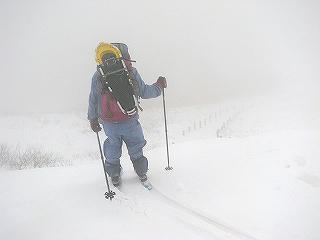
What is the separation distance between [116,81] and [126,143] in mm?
1142

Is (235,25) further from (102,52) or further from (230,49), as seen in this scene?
(102,52)

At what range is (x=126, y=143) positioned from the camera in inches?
193

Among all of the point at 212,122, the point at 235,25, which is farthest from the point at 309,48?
the point at 212,122

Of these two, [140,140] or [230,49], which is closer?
[140,140]

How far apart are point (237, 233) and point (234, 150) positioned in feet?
8.99

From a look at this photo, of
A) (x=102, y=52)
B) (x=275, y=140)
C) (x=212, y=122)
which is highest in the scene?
(x=102, y=52)

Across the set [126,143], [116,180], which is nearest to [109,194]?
[116,180]

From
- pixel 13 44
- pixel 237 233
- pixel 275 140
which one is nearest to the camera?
pixel 237 233

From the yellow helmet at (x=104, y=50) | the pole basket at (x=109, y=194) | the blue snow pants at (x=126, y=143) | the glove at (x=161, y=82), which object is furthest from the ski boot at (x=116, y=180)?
the yellow helmet at (x=104, y=50)

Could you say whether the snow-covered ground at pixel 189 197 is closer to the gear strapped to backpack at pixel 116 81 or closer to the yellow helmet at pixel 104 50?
the gear strapped to backpack at pixel 116 81

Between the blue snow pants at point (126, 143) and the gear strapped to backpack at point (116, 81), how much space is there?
29 centimetres

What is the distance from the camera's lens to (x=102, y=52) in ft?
14.1

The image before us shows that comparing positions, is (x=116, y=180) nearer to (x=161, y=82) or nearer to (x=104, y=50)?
(x=161, y=82)

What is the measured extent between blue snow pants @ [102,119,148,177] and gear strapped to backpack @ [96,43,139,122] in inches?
11.4
